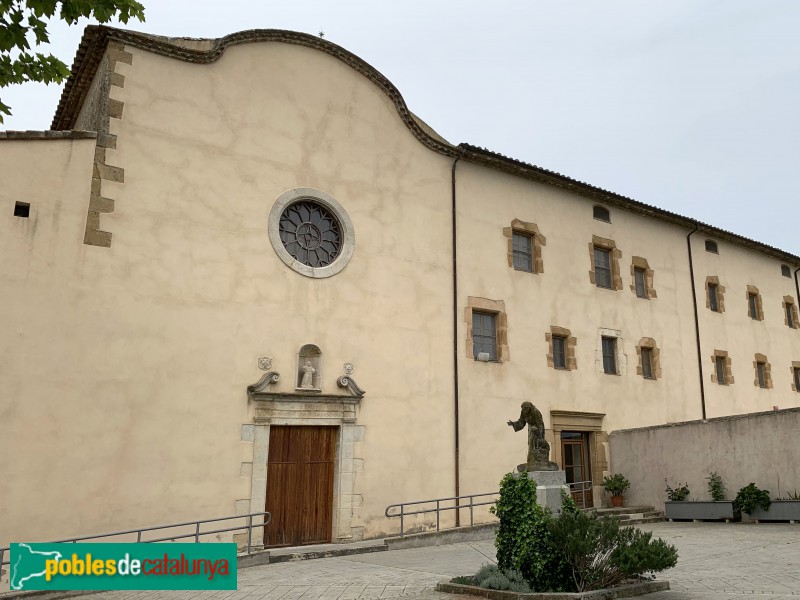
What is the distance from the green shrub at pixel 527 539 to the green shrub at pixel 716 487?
377 inches

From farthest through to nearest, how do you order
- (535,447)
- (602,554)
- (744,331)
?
(744,331)
(535,447)
(602,554)

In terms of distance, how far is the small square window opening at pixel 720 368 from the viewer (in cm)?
2180

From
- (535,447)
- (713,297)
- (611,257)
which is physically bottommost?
(535,447)

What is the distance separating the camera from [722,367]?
2205 centimetres

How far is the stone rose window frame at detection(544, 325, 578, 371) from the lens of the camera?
1756 cm

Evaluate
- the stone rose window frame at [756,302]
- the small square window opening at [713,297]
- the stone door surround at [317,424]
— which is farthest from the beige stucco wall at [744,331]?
the stone door surround at [317,424]

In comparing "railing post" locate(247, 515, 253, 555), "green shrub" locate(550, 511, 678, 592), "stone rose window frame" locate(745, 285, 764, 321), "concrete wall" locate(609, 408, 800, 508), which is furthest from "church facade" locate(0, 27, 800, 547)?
"stone rose window frame" locate(745, 285, 764, 321)

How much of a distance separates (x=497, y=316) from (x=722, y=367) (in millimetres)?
→ 9777

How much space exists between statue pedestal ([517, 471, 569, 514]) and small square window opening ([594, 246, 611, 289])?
1123 cm

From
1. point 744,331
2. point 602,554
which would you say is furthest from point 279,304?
point 744,331

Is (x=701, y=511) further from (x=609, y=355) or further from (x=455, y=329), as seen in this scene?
(x=455, y=329)

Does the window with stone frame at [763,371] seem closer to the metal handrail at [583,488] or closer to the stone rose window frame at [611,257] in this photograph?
the stone rose window frame at [611,257]

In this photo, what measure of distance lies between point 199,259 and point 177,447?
11.5 ft

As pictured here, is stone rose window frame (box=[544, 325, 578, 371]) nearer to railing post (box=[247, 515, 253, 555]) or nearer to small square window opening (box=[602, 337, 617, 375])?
small square window opening (box=[602, 337, 617, 375])
